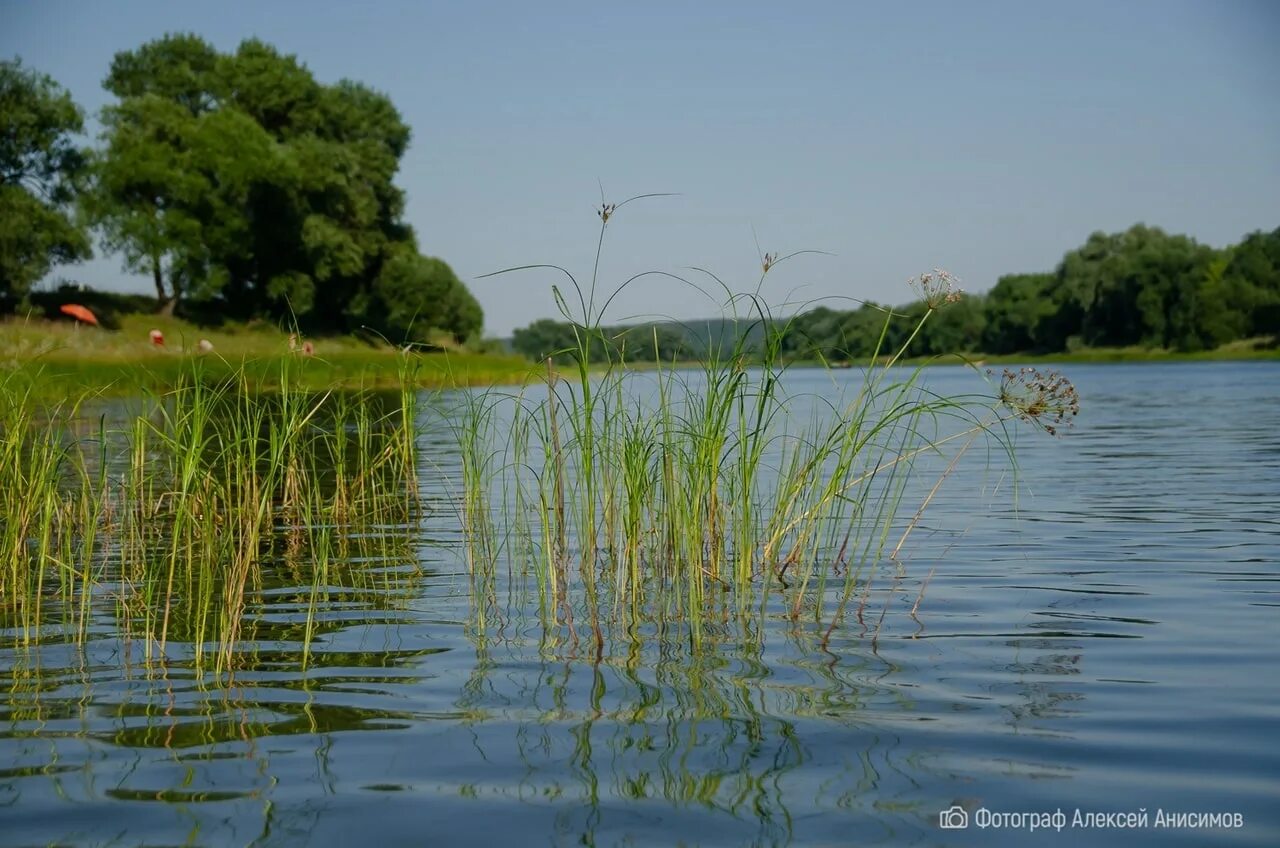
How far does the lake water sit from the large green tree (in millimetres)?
36523

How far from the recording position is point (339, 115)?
58.7 meters

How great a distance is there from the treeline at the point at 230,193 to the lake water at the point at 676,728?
24734 mm

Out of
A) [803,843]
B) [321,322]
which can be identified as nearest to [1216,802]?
[803,843]

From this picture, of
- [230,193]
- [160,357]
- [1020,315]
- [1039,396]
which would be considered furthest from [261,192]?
[1020,315]

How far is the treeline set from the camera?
3716cm

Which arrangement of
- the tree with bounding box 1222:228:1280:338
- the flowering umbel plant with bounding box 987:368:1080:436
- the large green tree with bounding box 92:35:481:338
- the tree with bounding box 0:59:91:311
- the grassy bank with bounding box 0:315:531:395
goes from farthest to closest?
the tree with bounding box 1222:228:1280:338 < the large green tree with bounding box 92:35:481:338 < the tree with bounding box 0:59:91:311 < the grassy bank with bounding box 0:315:531:395 < the flowering umbel plant with bounding box 987:368:1080:436

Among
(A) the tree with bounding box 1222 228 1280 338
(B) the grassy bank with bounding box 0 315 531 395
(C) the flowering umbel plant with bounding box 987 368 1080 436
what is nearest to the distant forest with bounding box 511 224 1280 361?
(A) the tree with bounding box 1222 228 1280 338

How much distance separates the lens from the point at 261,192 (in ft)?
149

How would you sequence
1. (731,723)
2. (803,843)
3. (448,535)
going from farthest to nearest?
(448,535) → (731,723) → (803,843)

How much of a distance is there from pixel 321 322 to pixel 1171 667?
5378 cm

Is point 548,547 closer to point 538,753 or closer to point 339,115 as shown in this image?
point 538,753

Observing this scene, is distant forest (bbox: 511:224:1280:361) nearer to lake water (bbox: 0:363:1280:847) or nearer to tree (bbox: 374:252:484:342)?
tree (bbox: 374:252:484:342)

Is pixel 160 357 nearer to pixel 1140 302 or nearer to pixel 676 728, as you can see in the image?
pixel 676 728

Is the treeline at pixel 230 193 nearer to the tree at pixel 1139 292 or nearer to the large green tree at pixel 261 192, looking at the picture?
the large green tree at pixel 261 192
